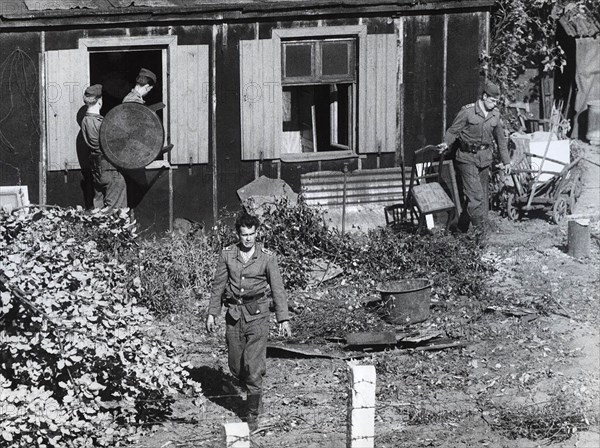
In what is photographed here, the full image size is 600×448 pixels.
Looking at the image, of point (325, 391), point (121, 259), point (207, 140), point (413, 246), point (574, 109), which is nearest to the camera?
point (325, 391)

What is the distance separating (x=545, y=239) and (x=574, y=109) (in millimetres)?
6460

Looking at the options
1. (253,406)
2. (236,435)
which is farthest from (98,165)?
(236,435)

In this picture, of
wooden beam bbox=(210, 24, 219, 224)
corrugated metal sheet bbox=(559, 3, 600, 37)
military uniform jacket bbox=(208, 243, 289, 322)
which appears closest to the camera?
military uniform jacket bbox=(208, 243, 289, 322)

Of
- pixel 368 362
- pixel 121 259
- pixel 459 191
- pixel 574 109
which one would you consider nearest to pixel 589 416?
pixel 368 362

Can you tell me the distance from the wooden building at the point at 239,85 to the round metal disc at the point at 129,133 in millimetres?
544

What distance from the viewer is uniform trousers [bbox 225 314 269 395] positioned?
9.32 meters

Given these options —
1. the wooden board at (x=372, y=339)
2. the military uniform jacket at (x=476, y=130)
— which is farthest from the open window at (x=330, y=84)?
the wooden board at (x=372, y=339)

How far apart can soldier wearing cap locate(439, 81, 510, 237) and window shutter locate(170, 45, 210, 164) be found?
3.00 m

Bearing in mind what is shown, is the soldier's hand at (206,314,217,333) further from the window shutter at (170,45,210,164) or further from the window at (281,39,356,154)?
the window at (281,39,356,154)

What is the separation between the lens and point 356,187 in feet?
49.3

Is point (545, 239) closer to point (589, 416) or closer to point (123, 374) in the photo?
point (589, 416)

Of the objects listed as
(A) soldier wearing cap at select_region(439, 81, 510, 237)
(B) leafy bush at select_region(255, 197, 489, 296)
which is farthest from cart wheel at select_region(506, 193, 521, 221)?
(B) leafy bush at select_region(255, 197, 489, 296)

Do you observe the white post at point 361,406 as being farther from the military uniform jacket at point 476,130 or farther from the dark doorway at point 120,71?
the dark doorway at point 120,71

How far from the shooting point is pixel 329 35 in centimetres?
1464
